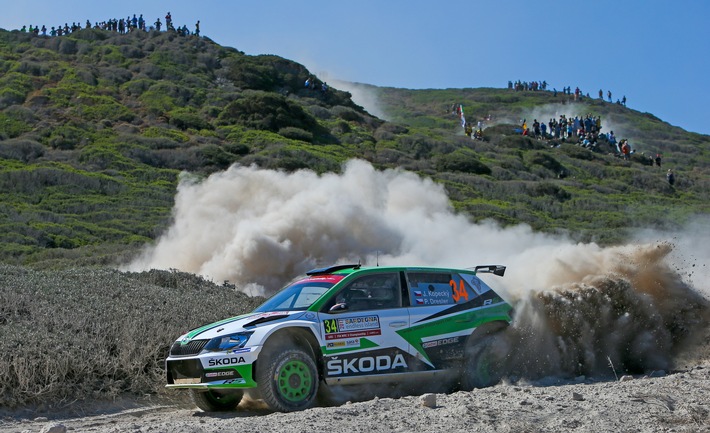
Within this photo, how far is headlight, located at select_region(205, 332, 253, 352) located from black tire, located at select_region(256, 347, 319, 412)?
0.90 ft

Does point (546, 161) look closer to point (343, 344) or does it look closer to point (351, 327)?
point (351, 327)

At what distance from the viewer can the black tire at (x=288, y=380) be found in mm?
9383

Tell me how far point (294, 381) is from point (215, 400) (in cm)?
112

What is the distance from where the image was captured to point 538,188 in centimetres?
4525

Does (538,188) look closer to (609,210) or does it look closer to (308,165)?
(609,210)

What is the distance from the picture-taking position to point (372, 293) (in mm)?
10516

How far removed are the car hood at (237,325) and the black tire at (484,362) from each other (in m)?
2.24

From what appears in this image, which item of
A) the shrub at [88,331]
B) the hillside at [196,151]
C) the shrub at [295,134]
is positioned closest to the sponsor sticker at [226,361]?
the shrub at [88,331]

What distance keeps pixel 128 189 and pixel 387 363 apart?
96.5 ft

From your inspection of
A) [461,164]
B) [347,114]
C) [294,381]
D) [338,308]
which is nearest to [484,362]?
[338,308]

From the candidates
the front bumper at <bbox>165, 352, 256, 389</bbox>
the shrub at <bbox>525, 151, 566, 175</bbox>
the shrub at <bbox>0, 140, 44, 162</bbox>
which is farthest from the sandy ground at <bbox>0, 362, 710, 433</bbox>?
the shrub at <bbox>525, 151, 566, 175</bbox>

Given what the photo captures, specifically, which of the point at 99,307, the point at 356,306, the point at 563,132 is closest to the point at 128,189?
the point at 99,307

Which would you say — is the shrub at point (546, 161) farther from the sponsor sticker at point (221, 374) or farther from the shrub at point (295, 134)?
the sponsor sticker at point (221, 374)

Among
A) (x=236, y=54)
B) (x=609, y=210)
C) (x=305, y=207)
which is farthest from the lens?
(x=236, y=54)
